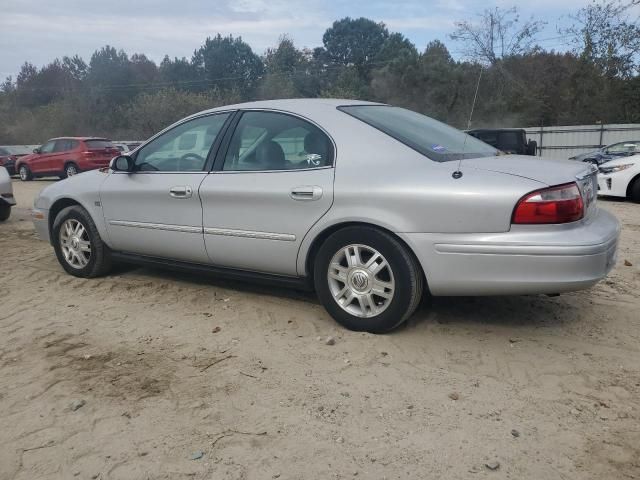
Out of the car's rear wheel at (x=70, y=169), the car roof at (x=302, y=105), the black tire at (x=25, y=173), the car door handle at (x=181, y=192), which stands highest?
the car roof at (x=302, y=105)

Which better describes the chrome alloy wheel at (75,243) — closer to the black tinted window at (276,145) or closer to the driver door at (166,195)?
the driver door at (166,195)

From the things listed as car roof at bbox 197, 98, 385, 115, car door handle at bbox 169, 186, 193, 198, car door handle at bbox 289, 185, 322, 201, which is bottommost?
car door handle at bbox 169, 186, 193, 198

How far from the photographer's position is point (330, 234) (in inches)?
153

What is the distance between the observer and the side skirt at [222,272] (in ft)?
13.5

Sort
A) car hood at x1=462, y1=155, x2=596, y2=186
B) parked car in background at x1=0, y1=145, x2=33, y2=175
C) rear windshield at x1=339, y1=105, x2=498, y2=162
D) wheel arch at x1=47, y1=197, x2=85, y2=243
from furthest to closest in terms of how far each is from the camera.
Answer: parked car in background at x1=0, y1=145, x2=33, y2=175
wheel arch at x1=47, y1=197, x2=85, y2=243
rear windshield at x1=339, y1=105, x2=498, y2=162
car hood at x1=462, y1=155, x2=596, y2=186

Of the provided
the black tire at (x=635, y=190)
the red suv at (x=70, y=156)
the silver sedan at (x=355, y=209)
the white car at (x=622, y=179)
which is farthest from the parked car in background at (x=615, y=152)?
the red suv at (x=70, y=156)

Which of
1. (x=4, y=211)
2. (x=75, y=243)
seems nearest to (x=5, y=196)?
(x=4, y=211)

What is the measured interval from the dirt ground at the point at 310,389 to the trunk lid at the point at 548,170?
943 millimetres

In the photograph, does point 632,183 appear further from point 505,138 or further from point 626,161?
point 505,138

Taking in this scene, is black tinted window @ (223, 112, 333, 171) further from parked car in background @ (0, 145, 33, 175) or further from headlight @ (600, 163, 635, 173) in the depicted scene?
parked car in background @ (0, 145, 33, 175)

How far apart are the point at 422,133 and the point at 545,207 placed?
1160 mm

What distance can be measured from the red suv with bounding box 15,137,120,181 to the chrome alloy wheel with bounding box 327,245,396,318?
1668cm

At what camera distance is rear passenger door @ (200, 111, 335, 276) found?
3938 millimetres

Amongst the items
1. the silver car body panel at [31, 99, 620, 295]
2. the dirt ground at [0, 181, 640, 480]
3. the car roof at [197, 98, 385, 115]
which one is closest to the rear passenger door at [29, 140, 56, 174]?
the dirt ground at [0, 181, 640, 480]
